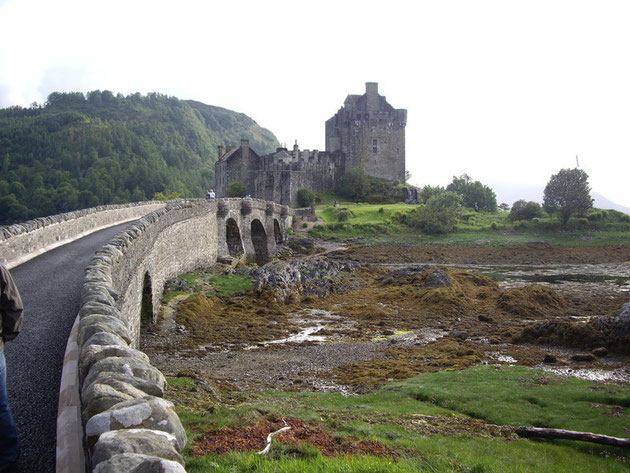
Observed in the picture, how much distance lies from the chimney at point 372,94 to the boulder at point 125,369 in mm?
78640

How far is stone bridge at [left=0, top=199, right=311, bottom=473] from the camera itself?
3.81 meters

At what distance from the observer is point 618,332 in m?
17.2

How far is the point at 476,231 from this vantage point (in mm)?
60812

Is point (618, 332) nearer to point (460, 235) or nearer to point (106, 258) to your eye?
point (106, 258)

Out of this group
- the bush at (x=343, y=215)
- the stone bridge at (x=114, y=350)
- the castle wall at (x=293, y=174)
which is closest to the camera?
the stone bridge at (x=114, y=350)

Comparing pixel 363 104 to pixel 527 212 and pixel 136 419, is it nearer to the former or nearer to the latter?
pixel 527 212

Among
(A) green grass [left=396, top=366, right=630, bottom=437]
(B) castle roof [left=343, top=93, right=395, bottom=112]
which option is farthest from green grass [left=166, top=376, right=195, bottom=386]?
(B) castle roof [left=343, top=93, right=395, bottom=112]

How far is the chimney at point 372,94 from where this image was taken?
80.1m

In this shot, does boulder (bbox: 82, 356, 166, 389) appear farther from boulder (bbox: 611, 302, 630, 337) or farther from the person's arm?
boulder (bbox: 611, 302, 630, 337)

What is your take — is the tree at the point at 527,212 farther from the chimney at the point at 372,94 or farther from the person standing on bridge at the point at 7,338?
the person standing on bridge at the point at 7,338

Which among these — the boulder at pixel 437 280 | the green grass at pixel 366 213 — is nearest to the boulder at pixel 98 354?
the boulder at pixel 437 280

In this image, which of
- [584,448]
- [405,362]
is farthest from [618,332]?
[584,448]

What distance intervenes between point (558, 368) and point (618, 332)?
3175mm

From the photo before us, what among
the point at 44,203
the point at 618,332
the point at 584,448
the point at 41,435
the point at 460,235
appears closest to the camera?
the point at 41,435
